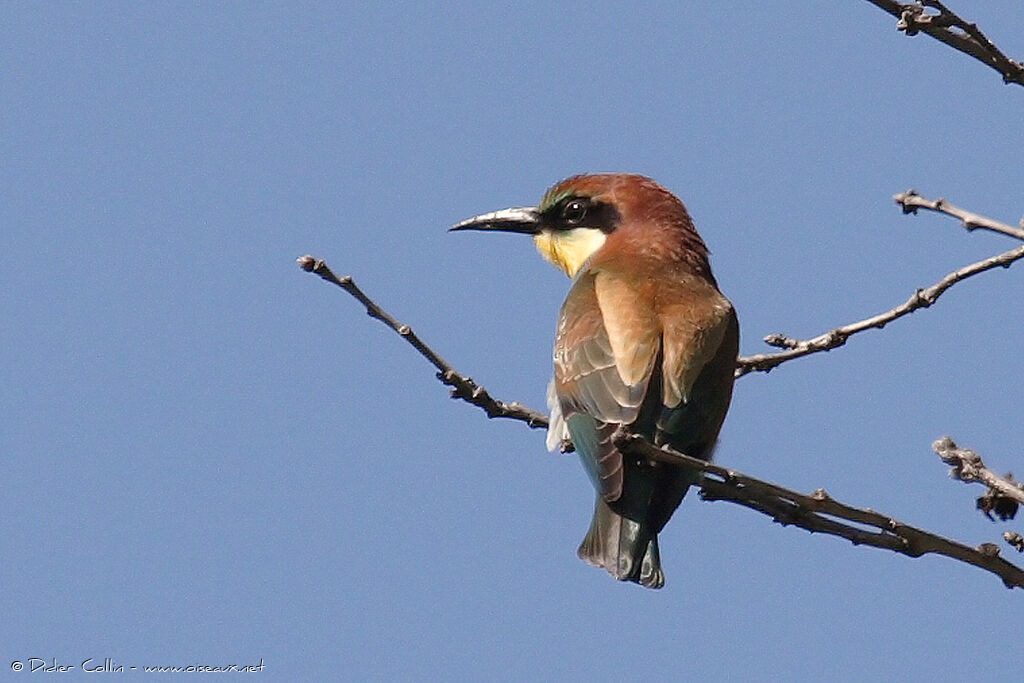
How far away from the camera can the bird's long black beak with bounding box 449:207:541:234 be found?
15.1ft

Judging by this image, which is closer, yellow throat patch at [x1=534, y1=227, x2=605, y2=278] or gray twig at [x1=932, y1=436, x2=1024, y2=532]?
gray twig at [x1=932, y1=436, x2=1024, y2=532]

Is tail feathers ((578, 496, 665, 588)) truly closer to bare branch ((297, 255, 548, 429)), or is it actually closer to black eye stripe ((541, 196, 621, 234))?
bare branch ((297, 255, 548, 429))

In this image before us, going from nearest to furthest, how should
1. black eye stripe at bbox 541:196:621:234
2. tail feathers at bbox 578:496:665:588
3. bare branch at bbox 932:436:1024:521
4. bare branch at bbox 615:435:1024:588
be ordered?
bare branch at bbox 615:435:1024:588 → bare branch at bbox 932:436:1024:521 → tail feathers at bbox 578:496:665:588 → black eye stripe at bbox 541:196:621:234

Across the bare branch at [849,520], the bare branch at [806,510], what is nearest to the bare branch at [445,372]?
the bare branch at [806,510]

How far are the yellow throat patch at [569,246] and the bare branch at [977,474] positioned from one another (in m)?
2.00

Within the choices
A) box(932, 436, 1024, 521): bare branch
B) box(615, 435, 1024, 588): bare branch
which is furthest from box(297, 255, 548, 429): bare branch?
box(932, 436, 1024, 521): bare branch

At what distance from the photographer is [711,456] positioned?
11.4 feet

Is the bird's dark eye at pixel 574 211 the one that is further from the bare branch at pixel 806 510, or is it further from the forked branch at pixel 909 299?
the bare branch at pixel 806 510

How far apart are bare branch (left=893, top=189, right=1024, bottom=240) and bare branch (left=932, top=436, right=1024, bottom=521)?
51cm

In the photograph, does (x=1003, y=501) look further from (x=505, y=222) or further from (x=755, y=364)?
(x=505, y=222)

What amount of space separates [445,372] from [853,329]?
3.33 feet

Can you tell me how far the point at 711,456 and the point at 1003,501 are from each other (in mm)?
999

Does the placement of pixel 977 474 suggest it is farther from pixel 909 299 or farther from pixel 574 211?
pixel 574 211

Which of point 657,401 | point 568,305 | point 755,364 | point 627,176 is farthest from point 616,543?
point 627,176
